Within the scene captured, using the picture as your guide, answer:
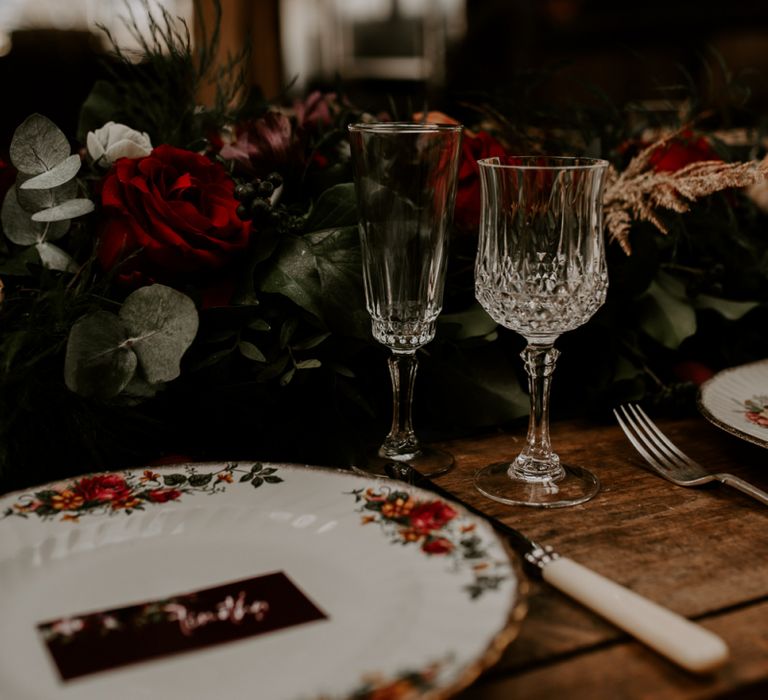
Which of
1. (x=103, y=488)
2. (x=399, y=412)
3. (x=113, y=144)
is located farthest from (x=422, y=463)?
(x=113, y=144)

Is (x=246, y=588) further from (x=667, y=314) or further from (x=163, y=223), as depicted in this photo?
(x=667, y=314)

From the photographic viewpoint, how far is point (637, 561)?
60 centimetres

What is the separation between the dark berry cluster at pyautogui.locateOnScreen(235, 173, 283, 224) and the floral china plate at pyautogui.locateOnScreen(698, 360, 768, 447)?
1.28 feet

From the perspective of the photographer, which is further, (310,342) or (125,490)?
(310,342)

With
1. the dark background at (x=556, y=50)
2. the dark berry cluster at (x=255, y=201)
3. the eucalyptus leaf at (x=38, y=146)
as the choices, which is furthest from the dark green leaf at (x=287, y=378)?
the dark background at (x=556, y=50)

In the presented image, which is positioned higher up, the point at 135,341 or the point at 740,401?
the point at 135,341

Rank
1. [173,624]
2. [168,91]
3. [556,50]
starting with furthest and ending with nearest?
[556,50] < [168,91] < [173,624]

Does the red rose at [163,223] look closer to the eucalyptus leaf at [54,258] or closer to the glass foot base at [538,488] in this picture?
the eucalyptus leaf at [54,258]

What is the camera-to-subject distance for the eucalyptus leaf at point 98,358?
649 mm

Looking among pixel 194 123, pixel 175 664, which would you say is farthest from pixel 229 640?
pixel 194 123

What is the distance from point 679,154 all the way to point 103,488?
66 centimetres

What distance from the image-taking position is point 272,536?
1.92 feet

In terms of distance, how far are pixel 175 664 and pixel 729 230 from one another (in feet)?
2.52

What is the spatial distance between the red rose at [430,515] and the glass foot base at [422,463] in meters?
0.16
